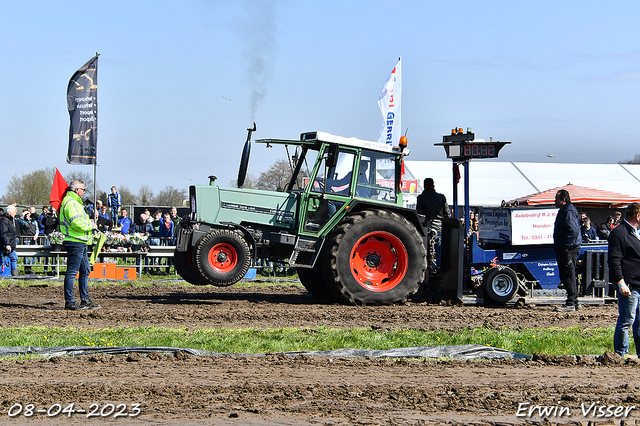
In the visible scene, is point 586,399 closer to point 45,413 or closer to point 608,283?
point 45,413

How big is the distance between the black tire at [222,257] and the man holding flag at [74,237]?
1657mm

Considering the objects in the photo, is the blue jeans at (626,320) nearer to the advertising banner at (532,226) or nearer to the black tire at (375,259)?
the black tire at (375,259)

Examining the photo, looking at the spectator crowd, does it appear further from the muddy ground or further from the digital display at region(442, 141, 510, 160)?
the digital display at region(442, 141, 510, 160)

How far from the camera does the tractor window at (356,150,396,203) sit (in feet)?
35.5

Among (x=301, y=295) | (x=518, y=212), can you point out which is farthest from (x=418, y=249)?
(x=301, y=295)

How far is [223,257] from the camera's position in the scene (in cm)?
1046

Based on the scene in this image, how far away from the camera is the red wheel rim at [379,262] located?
10734mm

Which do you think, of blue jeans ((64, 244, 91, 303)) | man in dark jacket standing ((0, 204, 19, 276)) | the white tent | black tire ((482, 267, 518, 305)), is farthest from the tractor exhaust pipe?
the white tent

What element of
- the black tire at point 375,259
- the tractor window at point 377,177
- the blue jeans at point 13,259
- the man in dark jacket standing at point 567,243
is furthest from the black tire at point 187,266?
the blue jeans at point 13,259

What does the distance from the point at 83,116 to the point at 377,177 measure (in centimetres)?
932

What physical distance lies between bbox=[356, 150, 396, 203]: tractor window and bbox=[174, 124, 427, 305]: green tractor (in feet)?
0.05

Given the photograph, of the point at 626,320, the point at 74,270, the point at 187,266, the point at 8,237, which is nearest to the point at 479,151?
the point at 626,320

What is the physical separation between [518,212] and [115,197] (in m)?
13.6

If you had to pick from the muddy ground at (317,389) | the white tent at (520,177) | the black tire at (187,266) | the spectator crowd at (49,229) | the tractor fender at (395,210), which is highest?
the white tent at (520,177)
